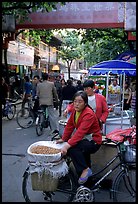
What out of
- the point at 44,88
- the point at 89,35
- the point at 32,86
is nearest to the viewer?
the point at 44,88

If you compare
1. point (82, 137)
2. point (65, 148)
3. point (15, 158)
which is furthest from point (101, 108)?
point (15, 158)

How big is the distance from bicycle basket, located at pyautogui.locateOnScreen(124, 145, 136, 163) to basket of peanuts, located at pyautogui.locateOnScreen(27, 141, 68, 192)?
759 mm

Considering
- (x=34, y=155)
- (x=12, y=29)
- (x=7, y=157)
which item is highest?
(x=12, y=29)

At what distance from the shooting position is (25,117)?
A: 12164 millimetres

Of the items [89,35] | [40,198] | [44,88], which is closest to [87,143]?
[40,198]

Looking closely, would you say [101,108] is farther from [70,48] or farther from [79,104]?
[70,48]

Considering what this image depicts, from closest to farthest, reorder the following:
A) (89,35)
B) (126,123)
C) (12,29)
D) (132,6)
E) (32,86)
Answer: (126,123) → (132,6) → (12,29) → (32,86) → (89,35)

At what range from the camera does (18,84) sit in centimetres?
2491

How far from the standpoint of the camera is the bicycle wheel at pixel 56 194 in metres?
4.20

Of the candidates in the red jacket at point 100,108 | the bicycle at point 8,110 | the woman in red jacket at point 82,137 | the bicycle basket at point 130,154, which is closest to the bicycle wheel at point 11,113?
the bicycle at point 8,110

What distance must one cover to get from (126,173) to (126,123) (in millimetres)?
3728

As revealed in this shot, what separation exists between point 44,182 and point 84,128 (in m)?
0.83

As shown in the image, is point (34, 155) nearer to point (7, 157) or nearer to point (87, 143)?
point (87, 143)

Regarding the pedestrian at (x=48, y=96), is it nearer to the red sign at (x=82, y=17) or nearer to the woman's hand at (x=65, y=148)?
the woman's hand at (x=65, y=148)
